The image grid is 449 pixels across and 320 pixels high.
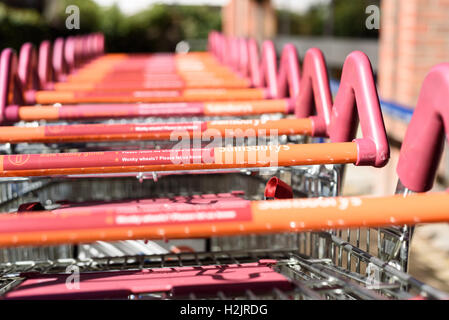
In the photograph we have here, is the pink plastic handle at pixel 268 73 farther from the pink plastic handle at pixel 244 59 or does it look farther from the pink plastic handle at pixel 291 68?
the pink plastic handle at pixel 244 59

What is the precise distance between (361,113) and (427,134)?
0.32 metres

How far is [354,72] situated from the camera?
1932mm

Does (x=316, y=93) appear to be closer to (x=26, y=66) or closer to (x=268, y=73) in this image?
(x=268, y=73)

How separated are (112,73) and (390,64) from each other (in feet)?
8.44

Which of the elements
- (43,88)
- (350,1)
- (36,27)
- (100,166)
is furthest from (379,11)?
(36,27)

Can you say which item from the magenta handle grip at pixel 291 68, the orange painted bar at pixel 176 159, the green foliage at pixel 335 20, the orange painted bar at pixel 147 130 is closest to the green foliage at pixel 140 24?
the green foliage at pixel 335 20

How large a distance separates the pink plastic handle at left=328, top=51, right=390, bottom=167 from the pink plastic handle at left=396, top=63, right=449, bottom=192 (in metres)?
0.10

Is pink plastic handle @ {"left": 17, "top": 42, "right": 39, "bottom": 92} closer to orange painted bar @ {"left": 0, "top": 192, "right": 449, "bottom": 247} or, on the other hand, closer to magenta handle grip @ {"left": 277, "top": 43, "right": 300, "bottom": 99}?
magenta handle grip @ {"left": 277, "top": 43, "right": 300, "bottom": 99}

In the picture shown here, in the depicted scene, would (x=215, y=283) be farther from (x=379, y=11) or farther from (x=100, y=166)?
(x=379, y=11)

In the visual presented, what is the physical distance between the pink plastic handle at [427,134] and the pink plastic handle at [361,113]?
10 cm

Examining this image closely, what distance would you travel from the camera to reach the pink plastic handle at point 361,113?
178 cm

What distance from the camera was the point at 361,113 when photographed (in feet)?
6.15

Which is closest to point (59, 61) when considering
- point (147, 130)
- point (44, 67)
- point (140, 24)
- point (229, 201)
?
point (44, 67)

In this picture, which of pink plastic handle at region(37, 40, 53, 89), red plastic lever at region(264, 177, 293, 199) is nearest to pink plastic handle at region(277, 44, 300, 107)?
red plastic lever at region(264, 177, 293, 199)
